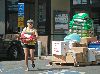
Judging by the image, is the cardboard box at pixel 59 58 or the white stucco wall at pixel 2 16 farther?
the white stucco wall at pixel 2 16

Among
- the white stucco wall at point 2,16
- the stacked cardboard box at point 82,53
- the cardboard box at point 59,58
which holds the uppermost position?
the white stucco wall at point 2,16

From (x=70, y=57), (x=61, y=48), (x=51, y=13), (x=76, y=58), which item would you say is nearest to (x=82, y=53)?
(x=76, y=58)

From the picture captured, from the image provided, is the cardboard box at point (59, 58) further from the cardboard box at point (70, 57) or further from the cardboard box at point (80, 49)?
the cardboard box at point (80, 49)

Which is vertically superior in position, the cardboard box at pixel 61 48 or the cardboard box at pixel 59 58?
the cardboard box at pixel 61 48

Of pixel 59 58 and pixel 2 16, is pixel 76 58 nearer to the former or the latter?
pixel 59 58

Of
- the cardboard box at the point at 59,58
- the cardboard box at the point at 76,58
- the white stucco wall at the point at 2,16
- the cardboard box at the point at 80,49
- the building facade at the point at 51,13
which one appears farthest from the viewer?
the building facade at the point at 51,13

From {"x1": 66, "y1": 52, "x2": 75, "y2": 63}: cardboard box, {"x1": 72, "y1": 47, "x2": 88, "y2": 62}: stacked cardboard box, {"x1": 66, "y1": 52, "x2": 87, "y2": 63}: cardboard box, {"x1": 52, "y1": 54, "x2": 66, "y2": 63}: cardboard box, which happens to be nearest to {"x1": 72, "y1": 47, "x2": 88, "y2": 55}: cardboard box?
{"x1": 72, "y1": 47, "x2": 88, "y2": 62}: stacked cardboard box

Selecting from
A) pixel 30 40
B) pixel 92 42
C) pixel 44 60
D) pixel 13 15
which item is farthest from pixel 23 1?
pixel 30 40

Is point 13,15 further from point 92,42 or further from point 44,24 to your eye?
point 92,42

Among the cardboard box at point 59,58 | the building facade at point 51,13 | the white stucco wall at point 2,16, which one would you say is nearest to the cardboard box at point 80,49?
the cardboard box at point 59,58

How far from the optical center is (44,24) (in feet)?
76.5

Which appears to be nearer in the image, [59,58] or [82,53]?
[82,53]

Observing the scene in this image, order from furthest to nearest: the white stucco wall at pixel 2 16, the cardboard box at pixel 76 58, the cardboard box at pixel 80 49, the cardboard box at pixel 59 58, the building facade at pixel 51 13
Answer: the building facade at pixel 51 13 → the white stucco wall at pixel 2 16 → the cardboard box at pixel 59 58 → the cardboard box at pixel 80 49 → the cardboard box at pixel 76 58

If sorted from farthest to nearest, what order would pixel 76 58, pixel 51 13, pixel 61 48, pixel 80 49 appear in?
1. pixel 51 13
2. pixel 80 49
3. pixel 61 48
4. pixel 76 58
